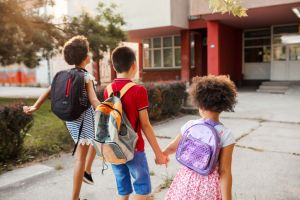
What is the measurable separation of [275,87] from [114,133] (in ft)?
49.5

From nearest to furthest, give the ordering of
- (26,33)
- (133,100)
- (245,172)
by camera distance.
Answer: (133,100)
(245,172)
(26,33)

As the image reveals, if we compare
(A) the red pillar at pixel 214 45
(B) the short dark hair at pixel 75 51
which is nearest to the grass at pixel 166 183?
(B) the short dark hair at pixel 75 51

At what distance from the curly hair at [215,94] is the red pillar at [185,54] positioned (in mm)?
17199

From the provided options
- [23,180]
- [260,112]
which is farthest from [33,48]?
[23,180]

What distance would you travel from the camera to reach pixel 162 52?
72.1ft

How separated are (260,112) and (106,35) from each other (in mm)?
5802

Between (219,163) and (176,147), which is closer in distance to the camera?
(219,163)

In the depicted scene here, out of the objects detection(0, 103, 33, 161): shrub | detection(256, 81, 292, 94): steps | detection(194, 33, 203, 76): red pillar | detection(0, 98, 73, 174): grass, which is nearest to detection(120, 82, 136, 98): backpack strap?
detection(0, 103, 33, 161): shrub

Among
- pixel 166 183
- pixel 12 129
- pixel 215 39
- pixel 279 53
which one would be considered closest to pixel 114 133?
pixel 166 183

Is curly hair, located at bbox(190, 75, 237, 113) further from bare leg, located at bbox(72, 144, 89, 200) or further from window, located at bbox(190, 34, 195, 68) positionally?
window, located at bbox(190, 34, 195, 68)

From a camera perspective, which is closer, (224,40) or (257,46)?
(224,40)

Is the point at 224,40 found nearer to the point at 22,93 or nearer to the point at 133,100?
the point at 22,93

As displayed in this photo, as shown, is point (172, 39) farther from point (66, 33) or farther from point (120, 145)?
point (120, 145)

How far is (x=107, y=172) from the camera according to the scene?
512 centimetres
